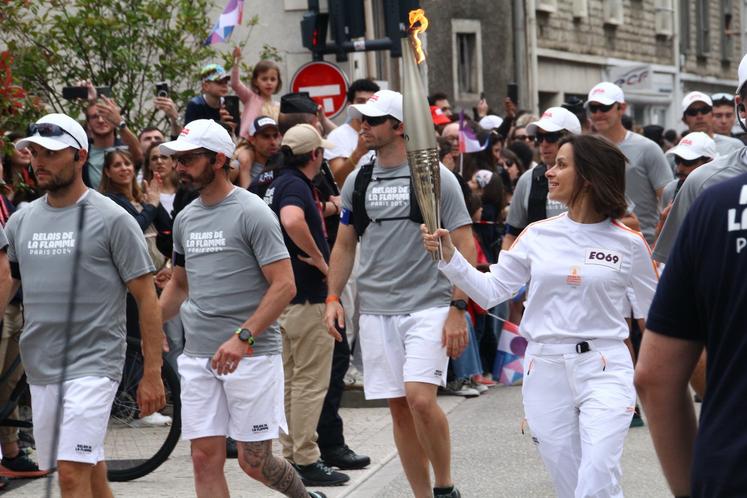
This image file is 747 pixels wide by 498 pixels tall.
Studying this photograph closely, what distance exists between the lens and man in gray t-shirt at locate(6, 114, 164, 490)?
6.17 m

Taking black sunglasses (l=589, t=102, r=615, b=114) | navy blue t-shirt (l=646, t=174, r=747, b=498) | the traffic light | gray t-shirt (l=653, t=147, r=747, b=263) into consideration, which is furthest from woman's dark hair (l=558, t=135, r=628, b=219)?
the traffic light

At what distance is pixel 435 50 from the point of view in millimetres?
31719

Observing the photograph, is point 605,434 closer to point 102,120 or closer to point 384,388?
point 384,388

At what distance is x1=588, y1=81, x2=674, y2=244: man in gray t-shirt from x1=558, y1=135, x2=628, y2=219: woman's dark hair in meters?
4.22

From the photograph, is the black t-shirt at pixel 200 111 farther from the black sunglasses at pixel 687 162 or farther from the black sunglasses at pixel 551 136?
the black sunglasses at pixel 687 162

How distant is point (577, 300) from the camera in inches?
236

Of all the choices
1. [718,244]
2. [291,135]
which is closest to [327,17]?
[291,135]

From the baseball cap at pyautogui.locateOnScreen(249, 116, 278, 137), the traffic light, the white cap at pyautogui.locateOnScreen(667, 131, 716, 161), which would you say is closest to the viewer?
the white cap at pyautogui.locateOnScreen(667, 131, 716, 161)

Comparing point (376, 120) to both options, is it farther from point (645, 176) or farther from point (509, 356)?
point (509, 356)

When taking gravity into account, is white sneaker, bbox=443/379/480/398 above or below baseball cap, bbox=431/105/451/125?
below

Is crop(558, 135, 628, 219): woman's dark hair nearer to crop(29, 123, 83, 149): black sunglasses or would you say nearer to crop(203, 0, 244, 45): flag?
crop(29, 123, 83, 149): black sunglasses

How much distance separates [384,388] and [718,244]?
4655 millimetres

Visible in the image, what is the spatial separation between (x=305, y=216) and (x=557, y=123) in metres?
1.68

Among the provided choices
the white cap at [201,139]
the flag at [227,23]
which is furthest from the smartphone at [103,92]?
the white cap at [201,139]
